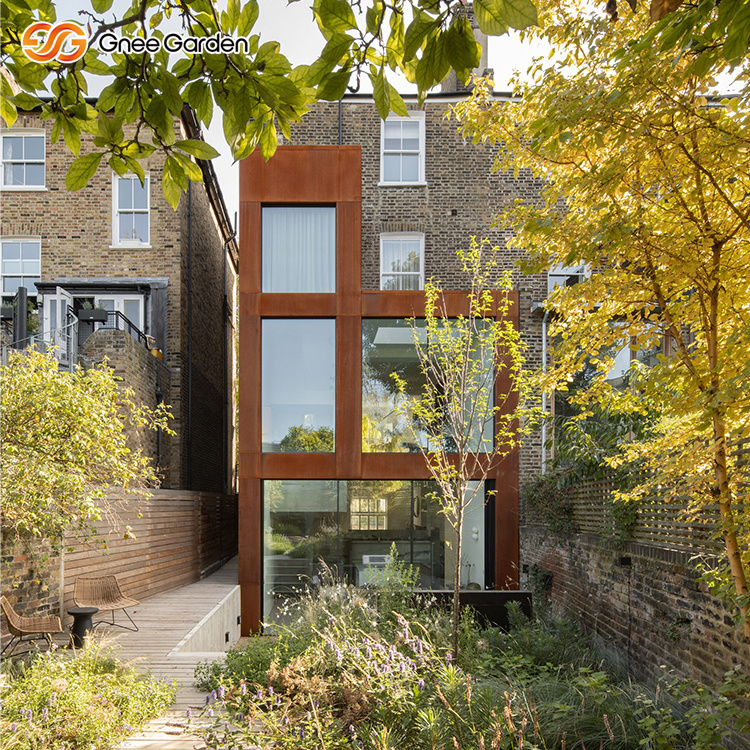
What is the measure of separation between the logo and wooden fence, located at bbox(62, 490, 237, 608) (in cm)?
662

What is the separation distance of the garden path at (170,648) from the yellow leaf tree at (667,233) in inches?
144

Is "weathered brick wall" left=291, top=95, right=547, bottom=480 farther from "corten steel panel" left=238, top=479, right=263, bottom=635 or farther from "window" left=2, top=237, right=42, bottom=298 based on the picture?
"window" left=2, top=237, right=42, bottom=298

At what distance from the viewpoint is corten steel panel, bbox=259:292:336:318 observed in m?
12.4

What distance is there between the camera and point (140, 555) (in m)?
11.1

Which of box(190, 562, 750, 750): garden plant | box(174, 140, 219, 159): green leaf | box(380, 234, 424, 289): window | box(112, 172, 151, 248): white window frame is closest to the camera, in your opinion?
box(174, 140, 219, 159): green leaf

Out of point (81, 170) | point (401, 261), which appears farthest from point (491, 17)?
point (401, 261)

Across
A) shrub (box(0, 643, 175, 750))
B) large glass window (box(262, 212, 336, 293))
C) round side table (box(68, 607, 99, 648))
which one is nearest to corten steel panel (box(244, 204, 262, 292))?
large glass window (box(262, 212, 336, 293))

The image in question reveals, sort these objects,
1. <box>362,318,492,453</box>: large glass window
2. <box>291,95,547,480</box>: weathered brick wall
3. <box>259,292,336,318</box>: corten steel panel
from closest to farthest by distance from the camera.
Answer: <box>362,318,492,453</box>: large glass window, <box>259,292,336,318</box>: corten steel panel, <box>291,95,547,480</box>: weathered brick wall

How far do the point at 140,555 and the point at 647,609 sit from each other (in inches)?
323

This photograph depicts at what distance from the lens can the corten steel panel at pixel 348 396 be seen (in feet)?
39.8

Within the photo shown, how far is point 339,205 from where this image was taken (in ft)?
41.4

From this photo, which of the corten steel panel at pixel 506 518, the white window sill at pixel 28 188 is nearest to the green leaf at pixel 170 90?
the corten steel panel at pixel 506 518

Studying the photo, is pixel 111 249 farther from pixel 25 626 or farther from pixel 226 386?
pixel 25 626

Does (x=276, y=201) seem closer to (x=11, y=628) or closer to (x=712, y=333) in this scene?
(x=11, y=628)
